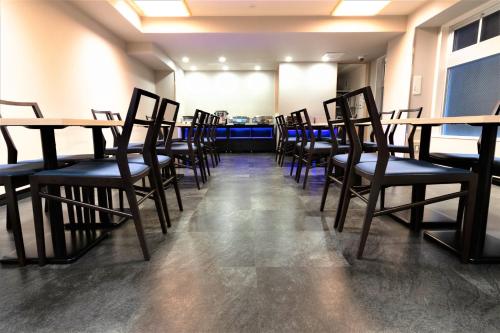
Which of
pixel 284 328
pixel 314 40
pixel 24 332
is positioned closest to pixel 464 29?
pixel 314 40

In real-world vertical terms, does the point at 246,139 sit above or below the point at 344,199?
above

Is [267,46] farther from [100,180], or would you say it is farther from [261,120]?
[100,180]

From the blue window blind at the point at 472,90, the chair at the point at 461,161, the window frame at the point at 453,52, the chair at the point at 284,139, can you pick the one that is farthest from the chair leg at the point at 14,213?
the window frame at the point at 453,52

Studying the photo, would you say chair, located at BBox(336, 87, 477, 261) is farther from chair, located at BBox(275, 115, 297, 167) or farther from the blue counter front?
the blue counter front

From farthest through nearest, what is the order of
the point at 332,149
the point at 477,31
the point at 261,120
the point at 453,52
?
the point at 261,120 → the point at 453,52 → the point at 477,31 → the point at 332,149

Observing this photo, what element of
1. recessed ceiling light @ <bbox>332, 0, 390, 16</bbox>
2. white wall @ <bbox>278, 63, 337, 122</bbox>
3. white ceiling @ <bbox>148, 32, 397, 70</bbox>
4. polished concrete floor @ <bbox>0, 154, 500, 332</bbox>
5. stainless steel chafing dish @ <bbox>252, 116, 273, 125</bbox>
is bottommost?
polished concrete floor @ <bbox>0, 154, 500, 332</bbox>

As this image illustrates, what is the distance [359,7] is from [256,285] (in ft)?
17.1

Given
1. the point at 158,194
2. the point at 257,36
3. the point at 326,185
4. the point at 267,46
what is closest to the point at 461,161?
the point at 326,185

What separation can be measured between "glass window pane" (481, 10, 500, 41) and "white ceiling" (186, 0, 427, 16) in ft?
3.28

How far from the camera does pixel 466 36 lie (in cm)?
445

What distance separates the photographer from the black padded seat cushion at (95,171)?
1312 mm

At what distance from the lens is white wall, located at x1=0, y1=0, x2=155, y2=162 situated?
2922mm

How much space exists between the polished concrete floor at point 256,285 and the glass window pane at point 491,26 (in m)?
3.79

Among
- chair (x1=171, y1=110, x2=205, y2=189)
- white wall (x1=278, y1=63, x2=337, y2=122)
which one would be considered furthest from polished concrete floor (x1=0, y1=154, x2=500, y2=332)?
white wall (x1=278, y1=63, x2=337, y2=122)
